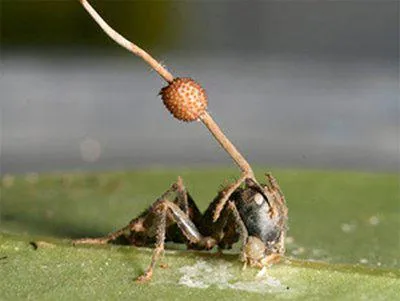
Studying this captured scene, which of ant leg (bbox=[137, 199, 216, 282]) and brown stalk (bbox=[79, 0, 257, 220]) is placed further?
ant leg (bbox=[137, 199, 216, 282])

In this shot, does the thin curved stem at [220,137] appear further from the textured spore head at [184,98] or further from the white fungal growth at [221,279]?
the white fungal growth at [221,279]

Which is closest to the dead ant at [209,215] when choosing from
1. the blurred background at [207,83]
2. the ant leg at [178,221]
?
the ant leg at [178,221]

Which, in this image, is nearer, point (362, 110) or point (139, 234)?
point (139, 234)

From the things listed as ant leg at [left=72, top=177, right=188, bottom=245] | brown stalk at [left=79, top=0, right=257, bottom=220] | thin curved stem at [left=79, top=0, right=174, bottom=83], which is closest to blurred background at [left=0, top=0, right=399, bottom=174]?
ant leg at [left=72, top=177, right=188, bottom=245]

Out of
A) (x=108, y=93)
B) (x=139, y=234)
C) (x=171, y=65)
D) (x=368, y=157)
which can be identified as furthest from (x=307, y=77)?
(x=139, y=234)

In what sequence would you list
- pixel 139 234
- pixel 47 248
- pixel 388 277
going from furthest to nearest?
1. pixel 139 234
2. pixel 47 248
3. pixel 388 277

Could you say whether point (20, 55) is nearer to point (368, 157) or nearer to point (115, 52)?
point (115, 52)

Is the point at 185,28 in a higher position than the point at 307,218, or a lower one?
higher

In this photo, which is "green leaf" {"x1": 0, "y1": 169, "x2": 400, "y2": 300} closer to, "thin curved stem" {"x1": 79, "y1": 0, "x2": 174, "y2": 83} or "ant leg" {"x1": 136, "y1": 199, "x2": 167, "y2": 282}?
"ant leg" {"x1": 136, "y1": 199, "x2": 167, "y2": 282}
